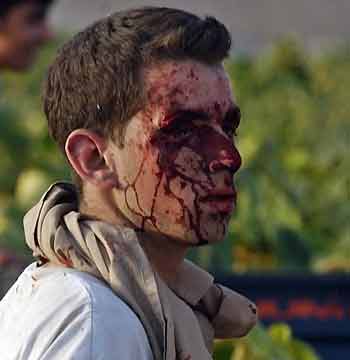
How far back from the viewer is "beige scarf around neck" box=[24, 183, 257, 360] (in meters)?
2.29

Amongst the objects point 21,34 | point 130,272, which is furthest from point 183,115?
point 21,34

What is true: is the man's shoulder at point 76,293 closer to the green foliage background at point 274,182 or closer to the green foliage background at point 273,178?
the green foliage background at point 274,182

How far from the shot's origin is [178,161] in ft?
7.93

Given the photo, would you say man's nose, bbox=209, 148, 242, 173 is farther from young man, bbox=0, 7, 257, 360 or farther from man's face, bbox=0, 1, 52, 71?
man's face, bbox=0, 1, 52, 71

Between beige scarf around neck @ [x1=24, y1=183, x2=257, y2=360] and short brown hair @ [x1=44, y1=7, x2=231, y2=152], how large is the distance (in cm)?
13

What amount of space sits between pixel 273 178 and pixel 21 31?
1.16 m

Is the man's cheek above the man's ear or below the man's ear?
below

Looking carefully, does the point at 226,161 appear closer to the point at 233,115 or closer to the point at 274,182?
the point at 233,115

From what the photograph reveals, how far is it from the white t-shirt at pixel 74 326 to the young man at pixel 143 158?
44 mm

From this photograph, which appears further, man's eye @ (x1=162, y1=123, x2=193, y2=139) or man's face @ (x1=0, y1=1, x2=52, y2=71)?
man's face @ (x1=0, y1=1, x2=52, y2=71)

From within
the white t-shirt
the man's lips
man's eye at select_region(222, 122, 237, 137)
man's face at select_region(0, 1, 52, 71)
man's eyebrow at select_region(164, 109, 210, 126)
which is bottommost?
man's face at select_region(0, 1, 52, 71)

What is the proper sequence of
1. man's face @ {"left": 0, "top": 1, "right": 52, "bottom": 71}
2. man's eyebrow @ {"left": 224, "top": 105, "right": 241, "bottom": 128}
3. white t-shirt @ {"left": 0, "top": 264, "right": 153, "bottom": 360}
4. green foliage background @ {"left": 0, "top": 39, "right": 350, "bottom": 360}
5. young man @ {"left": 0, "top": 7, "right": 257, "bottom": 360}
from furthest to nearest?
man's face @ {"left": 0, "top": 1, "right": 52, "bottom": 71} → green foliage background @ {"left": 0, "top": 39, "right": 350, "bottom": 360} → man's eyebrow @ {"left": 224, "top": 105, "right": 241, "bottom": 128} → young man @ {"left": 0, "top": 7, "right": 257, "bottom": 360} → white t-shirt @ {"left": 0, "top": 264, "right": 153, "bottom": 360}

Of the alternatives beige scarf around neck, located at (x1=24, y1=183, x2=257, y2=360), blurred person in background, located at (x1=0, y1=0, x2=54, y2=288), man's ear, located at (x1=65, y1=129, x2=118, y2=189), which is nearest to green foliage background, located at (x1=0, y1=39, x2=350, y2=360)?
blurred person in background, located at (x1=0, y1=0, x2=54, y2=288)

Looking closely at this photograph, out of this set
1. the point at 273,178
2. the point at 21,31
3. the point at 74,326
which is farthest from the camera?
the point at 21,31
